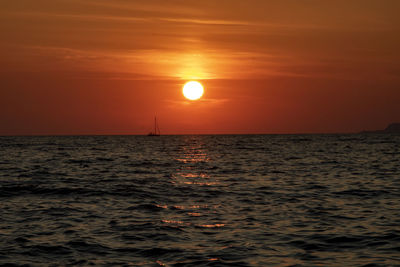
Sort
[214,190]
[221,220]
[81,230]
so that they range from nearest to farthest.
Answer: [81,230] → [221,220] → [214,190]

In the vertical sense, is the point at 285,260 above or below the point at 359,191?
below

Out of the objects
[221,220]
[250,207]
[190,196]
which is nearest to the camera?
[221,220]

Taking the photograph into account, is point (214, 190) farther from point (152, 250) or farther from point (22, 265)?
point (22, 265)

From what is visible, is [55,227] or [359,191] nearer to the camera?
[55,227]

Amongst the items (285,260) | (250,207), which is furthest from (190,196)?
(285,260)

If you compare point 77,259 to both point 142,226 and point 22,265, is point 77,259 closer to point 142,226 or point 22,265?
point 22,265

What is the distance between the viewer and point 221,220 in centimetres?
1775

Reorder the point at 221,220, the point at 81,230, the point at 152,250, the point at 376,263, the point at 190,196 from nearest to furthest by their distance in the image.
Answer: the point at 376,263 < the point at 152,250 < the point at 81,230 < the point at 221,220 < the point at 190,196

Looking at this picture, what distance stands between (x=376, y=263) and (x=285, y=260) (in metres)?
2.43

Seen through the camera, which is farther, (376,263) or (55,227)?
(55,227)

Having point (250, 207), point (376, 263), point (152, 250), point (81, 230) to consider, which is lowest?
point (376, 263)

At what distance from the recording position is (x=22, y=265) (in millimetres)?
12227

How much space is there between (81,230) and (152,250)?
3.84 metres

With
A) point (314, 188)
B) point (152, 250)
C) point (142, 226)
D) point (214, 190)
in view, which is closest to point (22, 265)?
point (152, 250)
